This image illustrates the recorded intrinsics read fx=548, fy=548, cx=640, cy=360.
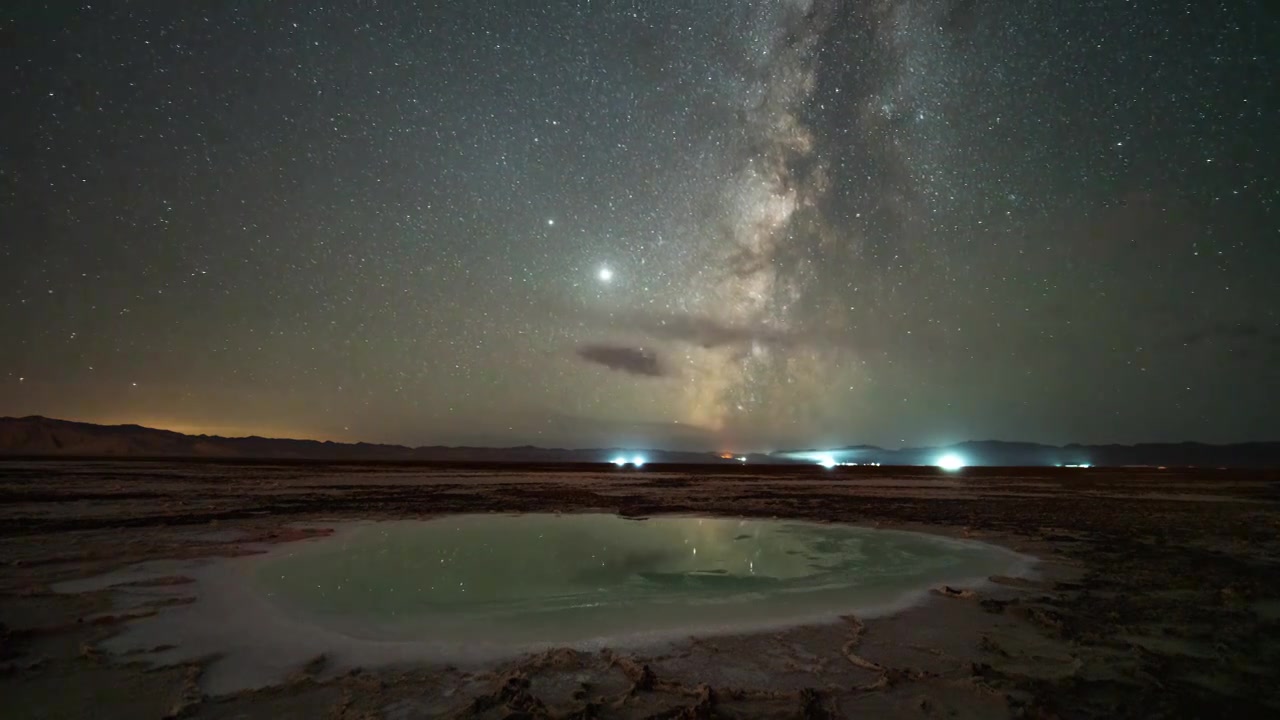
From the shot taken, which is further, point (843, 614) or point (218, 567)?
point (218, 567)

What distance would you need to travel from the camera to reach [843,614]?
8.35 metres

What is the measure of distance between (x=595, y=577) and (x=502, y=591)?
192 cm

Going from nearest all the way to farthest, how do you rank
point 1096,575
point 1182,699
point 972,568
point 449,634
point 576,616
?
point 1182,699, point 449,634, point 576,616, point 1096,575, point 972,568

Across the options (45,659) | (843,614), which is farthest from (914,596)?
(45,659)

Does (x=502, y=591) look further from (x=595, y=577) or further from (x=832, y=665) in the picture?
(x=832, y=665)

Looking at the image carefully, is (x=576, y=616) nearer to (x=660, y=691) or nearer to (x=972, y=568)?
(x=660, y=691)

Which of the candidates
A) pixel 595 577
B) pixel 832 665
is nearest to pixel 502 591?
pixel 595 577

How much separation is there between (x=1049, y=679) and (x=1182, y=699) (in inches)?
41.6

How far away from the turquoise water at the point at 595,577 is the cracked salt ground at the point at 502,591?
43mm

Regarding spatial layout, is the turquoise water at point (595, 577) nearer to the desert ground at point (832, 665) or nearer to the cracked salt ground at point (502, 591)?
the cracked salt ground at point (502, 591)

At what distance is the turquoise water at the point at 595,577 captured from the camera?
8.00m

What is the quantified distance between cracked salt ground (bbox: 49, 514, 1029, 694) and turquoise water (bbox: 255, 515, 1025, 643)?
0.04 metres

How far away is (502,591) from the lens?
976cm

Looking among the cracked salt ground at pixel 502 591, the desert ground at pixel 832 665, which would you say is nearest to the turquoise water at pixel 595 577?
the cracked salt ground at pixel 502 591
